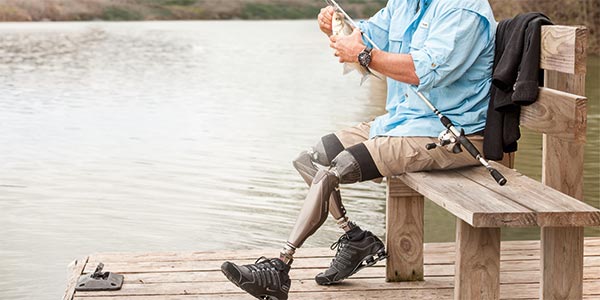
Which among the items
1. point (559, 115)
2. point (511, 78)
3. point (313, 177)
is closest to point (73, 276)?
point (313, 177)

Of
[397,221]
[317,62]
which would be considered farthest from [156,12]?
[397,221]

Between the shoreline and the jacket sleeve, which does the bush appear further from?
the jacket sleeve

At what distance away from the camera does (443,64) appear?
3.64 m

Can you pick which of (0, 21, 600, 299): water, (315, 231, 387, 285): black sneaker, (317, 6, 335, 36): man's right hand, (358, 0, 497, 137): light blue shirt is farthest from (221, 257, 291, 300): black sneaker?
(0, 21, 600, 299): water

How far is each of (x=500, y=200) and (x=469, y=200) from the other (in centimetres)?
9

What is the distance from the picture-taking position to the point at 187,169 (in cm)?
842

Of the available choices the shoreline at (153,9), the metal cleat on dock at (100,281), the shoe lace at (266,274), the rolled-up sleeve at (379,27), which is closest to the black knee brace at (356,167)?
the shoe lace at (266,274)

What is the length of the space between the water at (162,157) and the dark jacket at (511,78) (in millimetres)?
→ 2337

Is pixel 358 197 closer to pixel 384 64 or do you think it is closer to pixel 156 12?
pixel 384 64

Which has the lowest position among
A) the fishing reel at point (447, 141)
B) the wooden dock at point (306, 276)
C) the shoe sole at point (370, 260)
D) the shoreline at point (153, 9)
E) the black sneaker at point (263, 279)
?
the shoreline at point (153, 9)

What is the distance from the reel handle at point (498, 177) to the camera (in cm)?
347

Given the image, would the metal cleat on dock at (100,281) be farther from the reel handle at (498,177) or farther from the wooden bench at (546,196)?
the reel handle at (498,177)

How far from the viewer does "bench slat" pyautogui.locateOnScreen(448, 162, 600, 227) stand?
316cm

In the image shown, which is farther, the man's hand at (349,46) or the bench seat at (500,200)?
the man's hand at (349,46)
